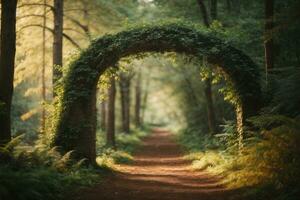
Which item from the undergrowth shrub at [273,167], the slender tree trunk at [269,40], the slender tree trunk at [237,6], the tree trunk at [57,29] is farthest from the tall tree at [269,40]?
the tree trunk at [57,29]

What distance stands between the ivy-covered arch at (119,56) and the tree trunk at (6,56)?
3.68 metres

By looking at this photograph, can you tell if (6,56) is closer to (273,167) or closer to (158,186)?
(158,186)

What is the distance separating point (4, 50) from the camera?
38.4ft

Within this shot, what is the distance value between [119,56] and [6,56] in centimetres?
488

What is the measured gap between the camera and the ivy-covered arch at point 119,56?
50.4ft

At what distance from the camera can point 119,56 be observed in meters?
15.7

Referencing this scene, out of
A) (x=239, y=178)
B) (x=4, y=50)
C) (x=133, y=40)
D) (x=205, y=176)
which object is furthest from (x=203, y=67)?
(x=4, y=50)

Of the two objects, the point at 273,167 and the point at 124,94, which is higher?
the point at 124,94

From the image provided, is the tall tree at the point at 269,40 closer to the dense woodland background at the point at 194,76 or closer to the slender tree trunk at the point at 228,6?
the dense woodland background at the point at 194,76

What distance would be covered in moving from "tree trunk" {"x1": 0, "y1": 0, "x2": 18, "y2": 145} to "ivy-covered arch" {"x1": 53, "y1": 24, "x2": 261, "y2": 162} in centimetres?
368

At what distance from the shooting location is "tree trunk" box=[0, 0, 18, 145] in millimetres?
11633

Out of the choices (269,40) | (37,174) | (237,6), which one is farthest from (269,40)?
(37,174)

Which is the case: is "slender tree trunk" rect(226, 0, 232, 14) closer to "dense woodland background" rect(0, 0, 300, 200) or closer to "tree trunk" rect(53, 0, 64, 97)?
"dense woodland background" rect(0, 0, 300, 200)

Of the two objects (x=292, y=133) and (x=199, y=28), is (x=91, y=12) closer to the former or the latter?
(x=199, y=28)
